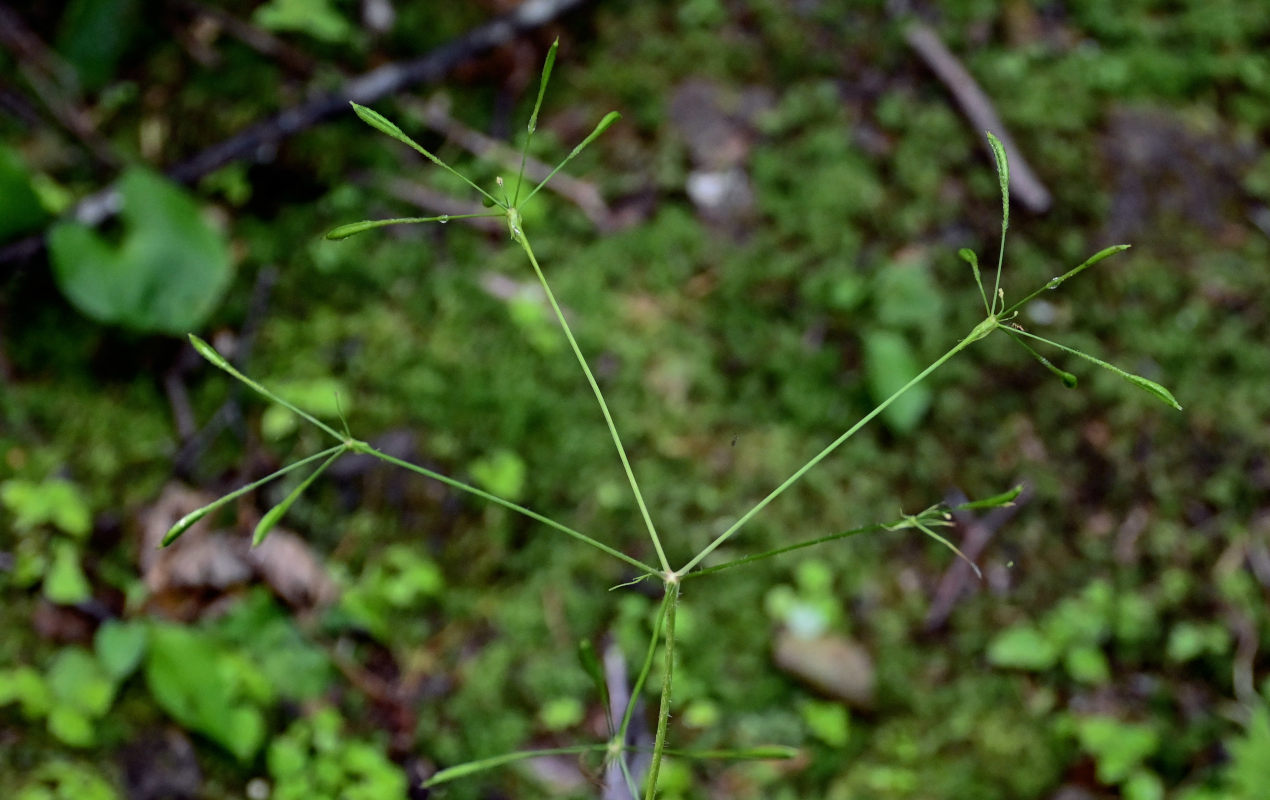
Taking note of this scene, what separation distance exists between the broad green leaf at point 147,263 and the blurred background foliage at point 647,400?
1 centimetres

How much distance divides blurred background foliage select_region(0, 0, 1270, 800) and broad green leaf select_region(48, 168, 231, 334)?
0.01 metres

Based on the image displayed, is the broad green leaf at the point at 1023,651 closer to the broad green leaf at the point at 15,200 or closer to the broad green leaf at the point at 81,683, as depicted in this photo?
the broad green leaf at the point at 81,683

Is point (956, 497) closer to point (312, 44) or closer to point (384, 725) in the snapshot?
point (384, 725)

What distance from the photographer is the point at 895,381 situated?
2520 millimetres

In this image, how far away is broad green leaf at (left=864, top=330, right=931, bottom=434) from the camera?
2527 millimetres

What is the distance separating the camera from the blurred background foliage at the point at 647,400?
2.16 metres

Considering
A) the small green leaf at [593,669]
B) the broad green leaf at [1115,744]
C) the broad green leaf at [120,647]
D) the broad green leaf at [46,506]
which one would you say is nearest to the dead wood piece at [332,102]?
the broad green leaf at [46,506]

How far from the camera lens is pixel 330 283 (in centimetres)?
260

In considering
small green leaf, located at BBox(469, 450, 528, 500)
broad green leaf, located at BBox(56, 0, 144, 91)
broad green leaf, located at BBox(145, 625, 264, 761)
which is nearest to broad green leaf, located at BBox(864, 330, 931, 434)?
small green leaf, located at BBox(469, 450, 528, 500)

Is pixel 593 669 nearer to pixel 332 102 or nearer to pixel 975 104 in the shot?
pixel 332 102

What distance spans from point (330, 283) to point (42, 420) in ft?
2.80

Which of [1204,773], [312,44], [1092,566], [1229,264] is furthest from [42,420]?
[1229,264]

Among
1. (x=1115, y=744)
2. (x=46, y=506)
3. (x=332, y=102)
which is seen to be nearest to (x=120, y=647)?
(x=46, y=506)

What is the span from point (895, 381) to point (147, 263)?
2136 mm
